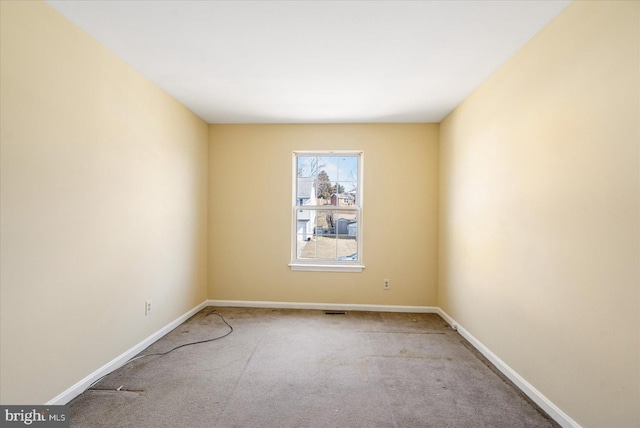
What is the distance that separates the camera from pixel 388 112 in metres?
3.44

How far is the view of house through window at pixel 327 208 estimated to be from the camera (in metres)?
3.97

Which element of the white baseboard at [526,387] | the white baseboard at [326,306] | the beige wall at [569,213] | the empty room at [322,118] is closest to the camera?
the beige wall at [569,213]

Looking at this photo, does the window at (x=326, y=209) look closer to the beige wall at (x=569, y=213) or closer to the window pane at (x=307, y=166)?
the window pane at (x=307, y=166)

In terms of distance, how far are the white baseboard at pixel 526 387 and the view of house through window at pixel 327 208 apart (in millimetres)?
1668

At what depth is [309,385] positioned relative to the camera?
2141 mm

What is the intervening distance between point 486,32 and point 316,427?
2.74 m

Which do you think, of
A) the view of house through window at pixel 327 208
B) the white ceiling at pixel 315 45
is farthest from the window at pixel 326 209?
the white ceiling at pixel 315 45

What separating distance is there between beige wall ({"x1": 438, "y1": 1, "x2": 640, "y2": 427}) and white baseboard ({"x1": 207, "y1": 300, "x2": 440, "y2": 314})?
3.67ft

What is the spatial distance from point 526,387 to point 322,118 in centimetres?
326

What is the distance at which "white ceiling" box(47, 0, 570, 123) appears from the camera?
175 cm

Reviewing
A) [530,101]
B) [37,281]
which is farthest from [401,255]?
[37,281]

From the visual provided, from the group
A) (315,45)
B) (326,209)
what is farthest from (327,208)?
(315,45)

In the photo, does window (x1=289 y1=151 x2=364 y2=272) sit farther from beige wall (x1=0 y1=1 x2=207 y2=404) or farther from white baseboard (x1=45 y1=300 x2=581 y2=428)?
beige wall (x1=0 y1=1 x2=207 y2=404)

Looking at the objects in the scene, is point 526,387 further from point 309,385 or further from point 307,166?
point 307,166
